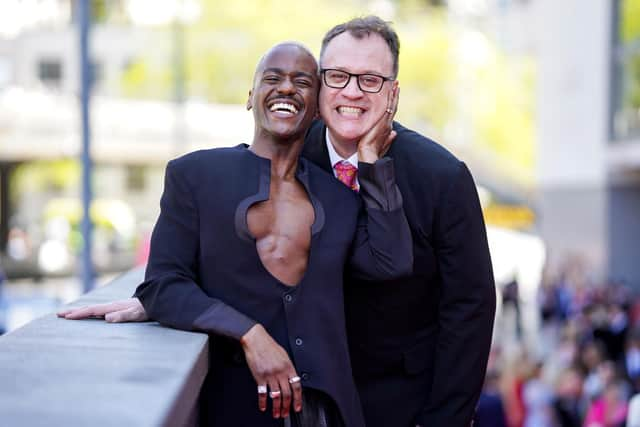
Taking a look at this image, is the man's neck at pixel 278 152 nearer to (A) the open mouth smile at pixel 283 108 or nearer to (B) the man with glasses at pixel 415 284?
(A) the open mouth smile at pixel 283 108

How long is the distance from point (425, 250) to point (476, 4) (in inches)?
1893

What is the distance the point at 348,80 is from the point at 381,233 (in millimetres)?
602

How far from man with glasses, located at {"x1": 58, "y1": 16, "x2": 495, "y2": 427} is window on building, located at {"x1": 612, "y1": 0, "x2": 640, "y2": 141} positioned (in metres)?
17.5

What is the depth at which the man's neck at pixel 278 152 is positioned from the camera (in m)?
3.57

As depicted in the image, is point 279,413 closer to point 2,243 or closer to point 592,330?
point 592,330

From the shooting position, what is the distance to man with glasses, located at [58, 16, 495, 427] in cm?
379

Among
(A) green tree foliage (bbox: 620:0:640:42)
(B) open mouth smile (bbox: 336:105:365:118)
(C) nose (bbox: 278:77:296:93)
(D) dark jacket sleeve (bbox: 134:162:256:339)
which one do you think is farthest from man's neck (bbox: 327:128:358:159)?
(A) green tree foliage (bbox: 620:0:640:42)

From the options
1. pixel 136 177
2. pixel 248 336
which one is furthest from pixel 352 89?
pixel 136 177

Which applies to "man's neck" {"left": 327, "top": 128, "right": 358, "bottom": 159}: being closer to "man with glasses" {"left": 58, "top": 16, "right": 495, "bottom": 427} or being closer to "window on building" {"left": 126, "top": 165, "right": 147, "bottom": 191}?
"man with glasses" {"left": 58, "top": 16, "right": 495, "bottom": 427}

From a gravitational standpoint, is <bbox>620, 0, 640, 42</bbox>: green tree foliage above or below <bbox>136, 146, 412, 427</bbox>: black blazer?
above

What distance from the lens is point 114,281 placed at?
4.68 meters

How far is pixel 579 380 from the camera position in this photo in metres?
11.8

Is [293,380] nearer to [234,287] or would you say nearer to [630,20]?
[234,287]

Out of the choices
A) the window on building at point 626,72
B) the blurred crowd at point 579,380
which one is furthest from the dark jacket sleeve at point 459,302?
the window on building at point 626,72
